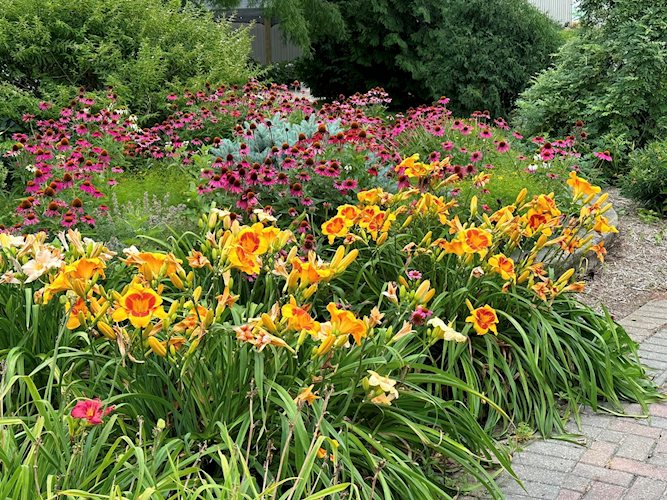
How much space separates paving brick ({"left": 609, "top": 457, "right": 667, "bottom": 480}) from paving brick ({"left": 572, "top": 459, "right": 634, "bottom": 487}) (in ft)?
0.11

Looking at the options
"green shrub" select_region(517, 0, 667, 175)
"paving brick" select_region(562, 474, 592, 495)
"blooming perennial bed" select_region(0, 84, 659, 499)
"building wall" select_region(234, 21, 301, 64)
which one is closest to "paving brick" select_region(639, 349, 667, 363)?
"blooming perennial bed" select_region(0, 84, 659, 499)

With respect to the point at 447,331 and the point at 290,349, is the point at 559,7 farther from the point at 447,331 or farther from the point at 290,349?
the point at 290,349

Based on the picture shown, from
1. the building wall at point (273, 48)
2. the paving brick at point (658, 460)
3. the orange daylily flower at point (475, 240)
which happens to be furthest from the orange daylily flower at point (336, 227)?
the building wall at point (273, 48)

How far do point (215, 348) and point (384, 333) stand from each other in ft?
1.95

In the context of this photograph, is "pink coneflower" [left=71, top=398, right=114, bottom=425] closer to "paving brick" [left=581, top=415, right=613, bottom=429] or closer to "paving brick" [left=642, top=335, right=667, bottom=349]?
"paving brick" [left=581, top=415, right=613, bottom=429]

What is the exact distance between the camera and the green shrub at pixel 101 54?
770cm

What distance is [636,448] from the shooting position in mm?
3350

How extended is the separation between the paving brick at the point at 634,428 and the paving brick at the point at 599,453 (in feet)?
0.54

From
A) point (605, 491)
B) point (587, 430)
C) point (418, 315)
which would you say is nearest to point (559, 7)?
point (587, 430)

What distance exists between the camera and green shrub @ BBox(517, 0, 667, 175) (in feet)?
27.8

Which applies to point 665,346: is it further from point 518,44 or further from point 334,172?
point 518,44

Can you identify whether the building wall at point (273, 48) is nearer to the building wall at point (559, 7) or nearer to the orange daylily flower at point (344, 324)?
the building wall at point (559, 7)

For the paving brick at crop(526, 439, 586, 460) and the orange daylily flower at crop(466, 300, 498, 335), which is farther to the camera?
the paving brick at crop(526, 439, 586, 460)

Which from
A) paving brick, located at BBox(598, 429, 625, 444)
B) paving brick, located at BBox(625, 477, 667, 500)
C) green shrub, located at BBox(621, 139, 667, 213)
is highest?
green shrub, located at BBox(621, 139, 667, 213)
